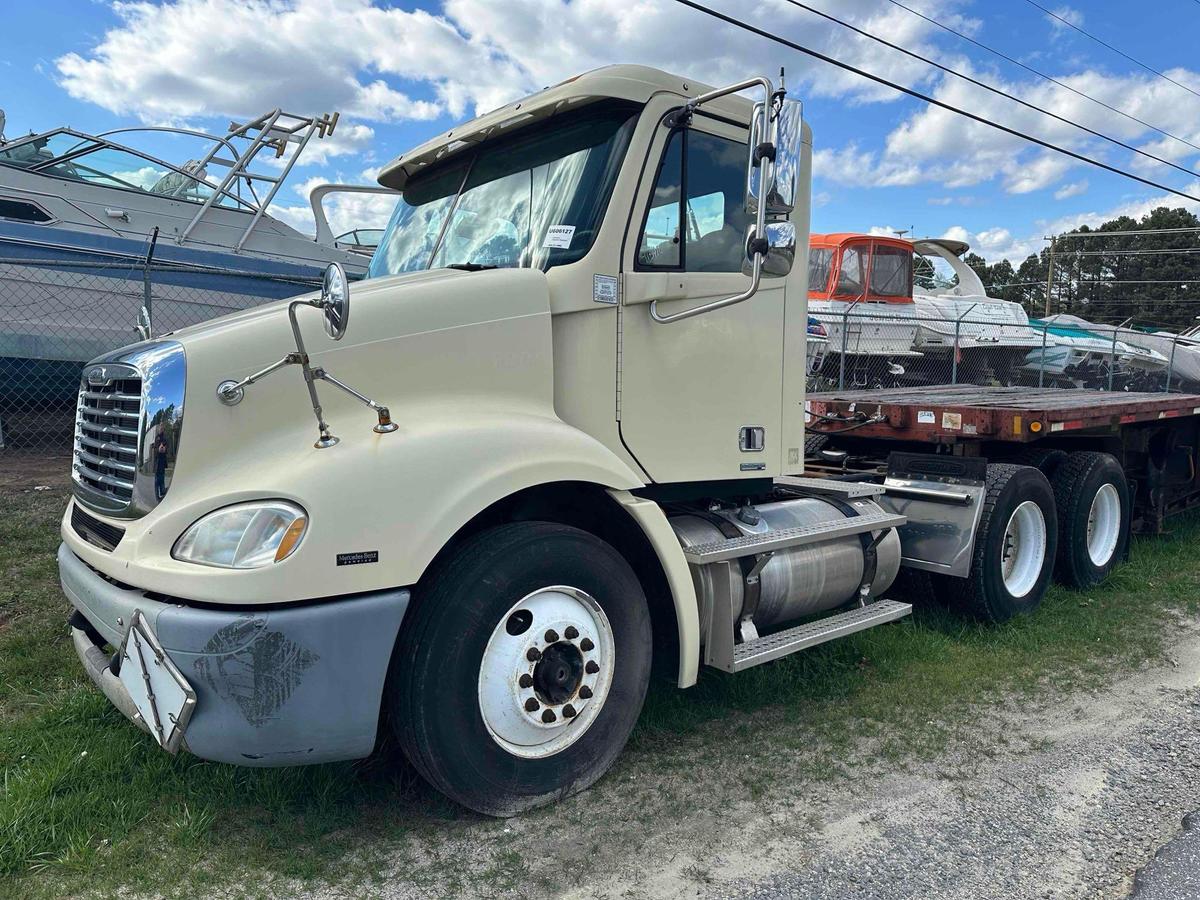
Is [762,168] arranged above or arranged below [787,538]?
above

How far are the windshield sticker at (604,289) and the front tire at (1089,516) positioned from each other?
4.28 metres

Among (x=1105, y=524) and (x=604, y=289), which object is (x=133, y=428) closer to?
(x=604, y=289)

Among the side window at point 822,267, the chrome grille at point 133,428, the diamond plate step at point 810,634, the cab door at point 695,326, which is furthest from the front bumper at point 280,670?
the side window at point 822,267

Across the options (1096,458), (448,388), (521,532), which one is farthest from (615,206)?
(1096,458)

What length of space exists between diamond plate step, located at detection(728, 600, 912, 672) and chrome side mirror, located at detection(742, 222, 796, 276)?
1580 millimetres

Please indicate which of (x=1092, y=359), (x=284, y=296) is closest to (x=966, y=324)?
(x=1092, y=359)

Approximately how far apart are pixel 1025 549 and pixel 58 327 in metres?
8.89

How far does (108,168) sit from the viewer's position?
32.9ft

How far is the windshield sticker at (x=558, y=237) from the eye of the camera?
340 cm

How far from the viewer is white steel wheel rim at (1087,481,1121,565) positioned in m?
6.41

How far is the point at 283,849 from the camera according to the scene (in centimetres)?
280

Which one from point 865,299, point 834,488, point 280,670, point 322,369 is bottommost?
point 280,670

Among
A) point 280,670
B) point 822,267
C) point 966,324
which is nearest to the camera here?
point 280,670

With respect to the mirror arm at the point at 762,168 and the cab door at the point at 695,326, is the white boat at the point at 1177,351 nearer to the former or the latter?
the cab door at the point at 695,326
